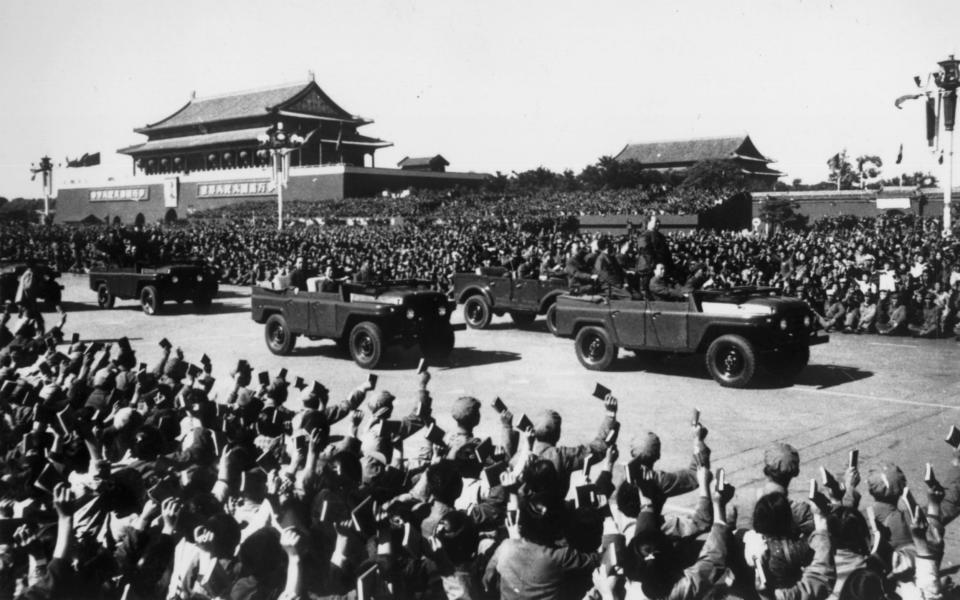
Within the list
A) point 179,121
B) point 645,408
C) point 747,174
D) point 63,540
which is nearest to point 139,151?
point 179,121

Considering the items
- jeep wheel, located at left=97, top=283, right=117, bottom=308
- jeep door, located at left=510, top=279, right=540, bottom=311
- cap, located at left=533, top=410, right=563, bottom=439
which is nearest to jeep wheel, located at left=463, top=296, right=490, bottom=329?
jeep door, located at left=510, top=279, right=540, bottom=311

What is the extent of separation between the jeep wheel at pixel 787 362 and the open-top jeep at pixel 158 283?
13905 mm

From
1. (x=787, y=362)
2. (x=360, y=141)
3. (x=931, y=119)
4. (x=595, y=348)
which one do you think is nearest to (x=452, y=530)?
(x=787, y=362)

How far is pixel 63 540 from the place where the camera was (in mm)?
3068

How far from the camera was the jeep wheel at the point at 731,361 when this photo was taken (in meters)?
10.2

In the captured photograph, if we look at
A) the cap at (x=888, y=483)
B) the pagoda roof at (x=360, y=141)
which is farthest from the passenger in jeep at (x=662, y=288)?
the pagoda roof at (x=360, y=141)

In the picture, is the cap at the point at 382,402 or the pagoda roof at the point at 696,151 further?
the pagoda roof at the point at 696,151

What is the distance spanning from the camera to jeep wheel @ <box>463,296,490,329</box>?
1692cm

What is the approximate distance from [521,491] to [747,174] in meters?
52.7

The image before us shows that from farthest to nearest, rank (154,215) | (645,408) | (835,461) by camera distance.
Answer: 1. (154,215)
2. (645,408)
3. (835,461)

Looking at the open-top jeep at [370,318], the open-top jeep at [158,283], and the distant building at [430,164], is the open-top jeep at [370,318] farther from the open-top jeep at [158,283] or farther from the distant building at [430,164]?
the distant building at [430,164]

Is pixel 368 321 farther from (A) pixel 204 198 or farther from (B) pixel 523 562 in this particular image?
(A) pixel 204 198

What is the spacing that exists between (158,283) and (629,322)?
1228cm

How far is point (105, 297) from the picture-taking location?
20594mm
